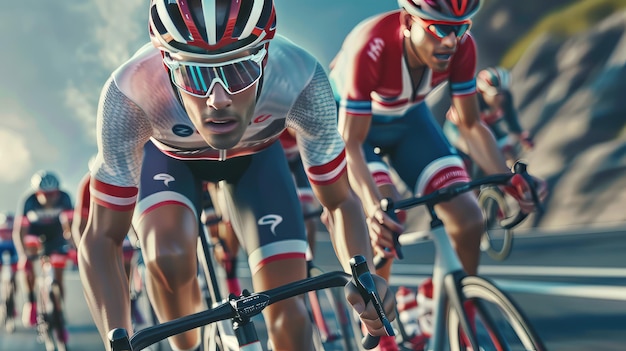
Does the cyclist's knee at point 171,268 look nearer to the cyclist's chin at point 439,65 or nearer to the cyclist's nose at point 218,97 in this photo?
the cyclist's nose at point 218,97

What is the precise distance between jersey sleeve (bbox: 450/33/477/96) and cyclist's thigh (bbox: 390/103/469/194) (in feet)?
0.94

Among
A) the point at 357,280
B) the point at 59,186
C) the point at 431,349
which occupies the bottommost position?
the point at 357,280

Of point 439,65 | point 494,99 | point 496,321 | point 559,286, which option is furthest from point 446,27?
point 494,99

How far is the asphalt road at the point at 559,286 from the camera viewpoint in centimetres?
527

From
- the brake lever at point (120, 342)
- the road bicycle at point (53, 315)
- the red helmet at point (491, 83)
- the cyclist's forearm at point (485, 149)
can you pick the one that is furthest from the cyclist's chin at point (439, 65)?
the red helmet at point (491, 83)

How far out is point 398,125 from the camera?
15.0 feet

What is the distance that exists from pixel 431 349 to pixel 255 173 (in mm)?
1076

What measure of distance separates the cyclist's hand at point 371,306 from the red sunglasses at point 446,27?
1.76 metres

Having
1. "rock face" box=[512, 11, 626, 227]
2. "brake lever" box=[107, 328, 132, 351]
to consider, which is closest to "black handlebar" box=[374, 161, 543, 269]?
"brake lever" box=[107, 328, 132, 351]

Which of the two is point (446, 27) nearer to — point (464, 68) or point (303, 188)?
point (464, 68)

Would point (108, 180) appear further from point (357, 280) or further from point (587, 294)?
point (587, 294)

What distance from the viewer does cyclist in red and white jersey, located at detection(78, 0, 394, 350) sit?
101 inches

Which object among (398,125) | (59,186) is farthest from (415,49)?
(59,186)

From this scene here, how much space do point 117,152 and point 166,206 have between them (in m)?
0.41
